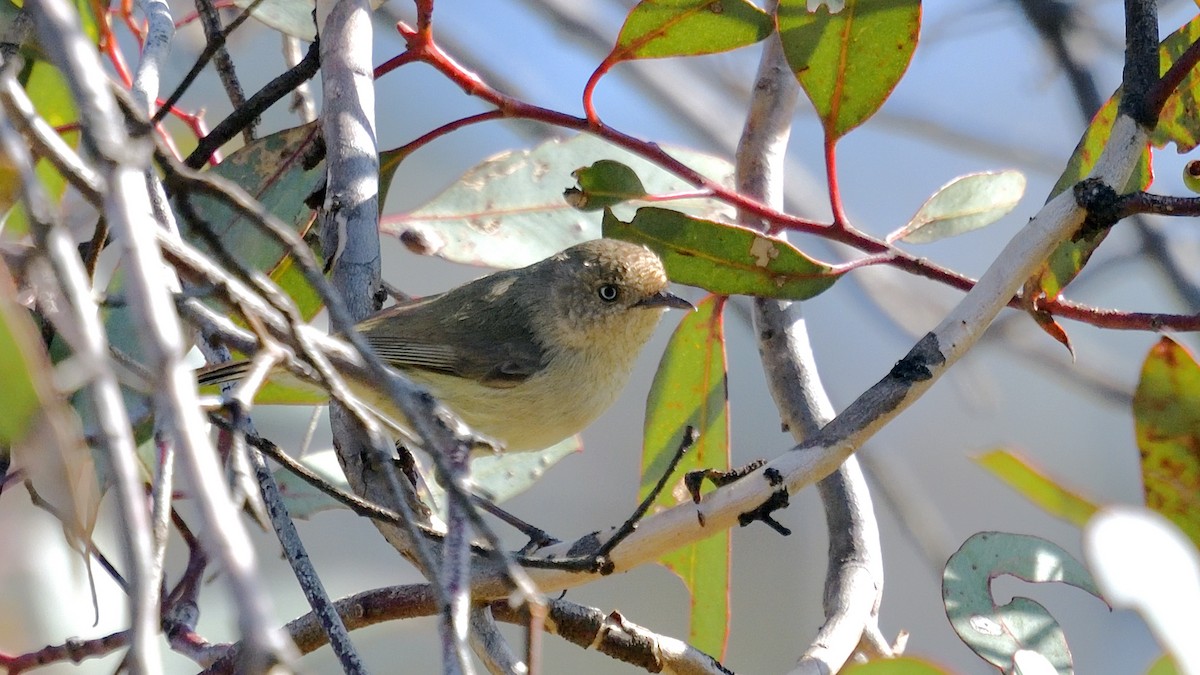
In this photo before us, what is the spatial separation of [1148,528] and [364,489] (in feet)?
4.06

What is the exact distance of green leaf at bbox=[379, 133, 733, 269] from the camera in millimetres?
2479

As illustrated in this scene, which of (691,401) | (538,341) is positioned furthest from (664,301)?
(691,401)

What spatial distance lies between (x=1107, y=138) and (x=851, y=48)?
0.44m

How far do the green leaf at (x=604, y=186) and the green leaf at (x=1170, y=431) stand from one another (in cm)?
99

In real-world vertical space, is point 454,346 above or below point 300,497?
above

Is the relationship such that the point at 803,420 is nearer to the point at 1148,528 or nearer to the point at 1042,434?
the point at 1148,528

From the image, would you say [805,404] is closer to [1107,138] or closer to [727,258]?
[727,258]

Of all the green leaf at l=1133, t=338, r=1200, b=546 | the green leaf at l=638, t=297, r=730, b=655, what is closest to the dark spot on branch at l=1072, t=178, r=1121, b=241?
the green leaf at l=1133, t=338, r=1200, b=546

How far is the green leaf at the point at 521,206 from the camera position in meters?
2.48

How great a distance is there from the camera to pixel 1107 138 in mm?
1764

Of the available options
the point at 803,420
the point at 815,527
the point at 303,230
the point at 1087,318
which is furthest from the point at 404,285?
the point at 1087,318

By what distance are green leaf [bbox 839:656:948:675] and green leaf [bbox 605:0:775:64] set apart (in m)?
1.29

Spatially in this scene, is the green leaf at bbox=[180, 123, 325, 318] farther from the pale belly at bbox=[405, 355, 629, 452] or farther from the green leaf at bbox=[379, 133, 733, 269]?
the pale belly at bbox=[405, 355, 629, 452]

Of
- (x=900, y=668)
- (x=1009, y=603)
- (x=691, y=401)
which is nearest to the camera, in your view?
(x=900, y=668)
